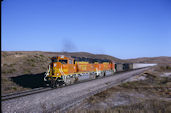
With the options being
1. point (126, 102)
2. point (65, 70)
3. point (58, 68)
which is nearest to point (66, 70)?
point (65, 70)

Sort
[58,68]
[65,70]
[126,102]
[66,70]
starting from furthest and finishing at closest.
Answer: [66,70]
[65,70]
[58,68]
[126,102]

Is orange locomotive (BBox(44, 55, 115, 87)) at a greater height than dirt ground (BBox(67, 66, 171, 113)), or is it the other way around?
orange locomotive (BBox(44, 55, 115, 87))

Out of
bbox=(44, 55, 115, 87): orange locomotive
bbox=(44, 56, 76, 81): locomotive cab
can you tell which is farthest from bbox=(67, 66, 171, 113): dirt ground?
bbox=(44, 56, 76, 81): locomotive cab

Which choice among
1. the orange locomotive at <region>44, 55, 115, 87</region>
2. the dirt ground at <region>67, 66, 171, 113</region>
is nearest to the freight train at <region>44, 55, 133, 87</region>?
the orange locomotive at <region>44, 55, 115, 87</region>

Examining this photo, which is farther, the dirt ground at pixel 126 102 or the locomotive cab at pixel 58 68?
the locomotive cab at pixel 58 68

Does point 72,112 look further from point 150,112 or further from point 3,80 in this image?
point 3,80

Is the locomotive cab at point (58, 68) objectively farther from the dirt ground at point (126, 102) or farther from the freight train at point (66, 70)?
the dirt ground at point (126, 102)

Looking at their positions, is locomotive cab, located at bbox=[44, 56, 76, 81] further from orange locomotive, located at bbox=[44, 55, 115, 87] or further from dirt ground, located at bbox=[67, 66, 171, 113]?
dirt ground, located at bbox=[67, 66, 171, 113]

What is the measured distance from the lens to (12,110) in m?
9.05

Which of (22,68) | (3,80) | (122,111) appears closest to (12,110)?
(122,111)

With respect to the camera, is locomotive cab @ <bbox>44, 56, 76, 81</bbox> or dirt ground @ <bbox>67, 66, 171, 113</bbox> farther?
locomotive cab @ <bbox>44, 56, 76, 81</bbox>

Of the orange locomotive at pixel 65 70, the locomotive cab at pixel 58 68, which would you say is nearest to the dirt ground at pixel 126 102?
the orange locomotive at pixel 65 70

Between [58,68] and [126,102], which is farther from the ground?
[58,68]

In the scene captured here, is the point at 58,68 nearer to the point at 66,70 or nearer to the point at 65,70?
the point at 65,70
